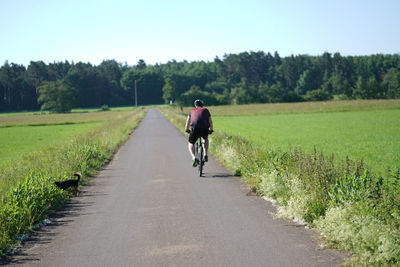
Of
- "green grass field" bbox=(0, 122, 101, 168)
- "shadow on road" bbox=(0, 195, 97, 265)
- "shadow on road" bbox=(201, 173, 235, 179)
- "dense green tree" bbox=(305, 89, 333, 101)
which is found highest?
"dense green tree" bbox=(305, 89, 333, 101)

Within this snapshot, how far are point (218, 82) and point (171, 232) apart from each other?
166 meters

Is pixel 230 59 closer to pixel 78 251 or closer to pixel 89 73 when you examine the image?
pixel 89 73

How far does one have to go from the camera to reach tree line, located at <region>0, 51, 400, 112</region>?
121 metres

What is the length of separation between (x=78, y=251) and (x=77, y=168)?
22.5ft

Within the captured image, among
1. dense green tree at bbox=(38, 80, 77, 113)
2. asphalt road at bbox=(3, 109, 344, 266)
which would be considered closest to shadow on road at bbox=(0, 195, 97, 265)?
asphalt road at bbox=(3, 109, 344, 266)

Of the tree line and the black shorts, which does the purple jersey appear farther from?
the tree line

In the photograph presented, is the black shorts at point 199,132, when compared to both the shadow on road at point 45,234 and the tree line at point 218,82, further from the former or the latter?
the tree line at point 218,82

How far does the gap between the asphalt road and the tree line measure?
11266 centimetres

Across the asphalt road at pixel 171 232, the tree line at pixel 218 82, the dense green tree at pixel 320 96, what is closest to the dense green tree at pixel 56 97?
the tree line at pixel 218 82

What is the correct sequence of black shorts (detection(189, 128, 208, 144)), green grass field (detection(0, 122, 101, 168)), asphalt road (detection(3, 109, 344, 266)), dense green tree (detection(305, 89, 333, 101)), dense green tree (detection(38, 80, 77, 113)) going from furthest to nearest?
dense green tree (detection(305, 89, 333, 101)) → dense green tree (detection(38, 80, 77, 113)) → green grass field (detection(0, 122, 101, 168)) → black shorts (detection(189, 128, 208, 144)) → asphalt road (detection(3, 109, 344, 266))

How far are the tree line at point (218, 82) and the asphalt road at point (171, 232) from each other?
4436 inches

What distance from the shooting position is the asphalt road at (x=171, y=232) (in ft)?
15.7

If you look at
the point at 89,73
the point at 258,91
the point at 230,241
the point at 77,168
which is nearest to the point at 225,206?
the point at 230,241

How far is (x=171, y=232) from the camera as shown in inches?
232
